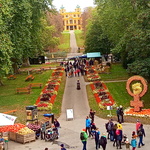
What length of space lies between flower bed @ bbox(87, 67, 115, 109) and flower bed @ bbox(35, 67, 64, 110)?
14.0 ft

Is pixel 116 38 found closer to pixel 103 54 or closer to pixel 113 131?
pixel 103 54

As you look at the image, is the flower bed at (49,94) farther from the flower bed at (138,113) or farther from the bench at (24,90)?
the flower bed at (138,113)

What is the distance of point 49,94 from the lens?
3456 cm

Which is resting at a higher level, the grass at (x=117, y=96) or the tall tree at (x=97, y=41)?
the tall tree at (x=97, y=41)

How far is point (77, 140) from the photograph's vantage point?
21391 mm

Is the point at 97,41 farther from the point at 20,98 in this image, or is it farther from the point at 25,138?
the point at 25,138

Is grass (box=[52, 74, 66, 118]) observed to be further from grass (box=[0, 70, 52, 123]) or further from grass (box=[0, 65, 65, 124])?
grass (box=[0, 70, 52, 123])

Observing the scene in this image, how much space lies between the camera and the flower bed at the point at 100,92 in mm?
30656

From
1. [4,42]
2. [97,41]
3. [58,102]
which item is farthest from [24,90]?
[97,41]

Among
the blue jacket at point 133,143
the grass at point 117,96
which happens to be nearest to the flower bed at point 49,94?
the grass at point 117,96

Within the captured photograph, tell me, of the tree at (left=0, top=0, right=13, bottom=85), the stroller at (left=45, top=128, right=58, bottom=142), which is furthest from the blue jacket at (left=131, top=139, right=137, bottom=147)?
the tree at (left=0, top=0, right=13, bottom=85)

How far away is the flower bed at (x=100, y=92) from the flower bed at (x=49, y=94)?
4277mm

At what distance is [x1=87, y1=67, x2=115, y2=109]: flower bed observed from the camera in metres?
30.7

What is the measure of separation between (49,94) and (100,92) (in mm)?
5408
